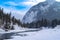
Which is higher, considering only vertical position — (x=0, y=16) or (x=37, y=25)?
(x=0, y=16)

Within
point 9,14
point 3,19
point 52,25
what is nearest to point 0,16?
point 3,19

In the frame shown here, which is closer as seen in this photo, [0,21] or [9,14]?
[0,21]

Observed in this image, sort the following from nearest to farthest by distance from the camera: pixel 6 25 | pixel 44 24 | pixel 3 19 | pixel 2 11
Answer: pixel 6 25 < pixel 3 19 < pixel 2 11 < pixel 44 24

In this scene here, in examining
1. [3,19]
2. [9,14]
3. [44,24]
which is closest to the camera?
[3,19]

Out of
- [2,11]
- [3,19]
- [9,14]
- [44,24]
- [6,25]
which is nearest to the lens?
[6,25]

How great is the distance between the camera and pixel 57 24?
172 m

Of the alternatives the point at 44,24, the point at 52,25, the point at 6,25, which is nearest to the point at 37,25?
the point at 44,24

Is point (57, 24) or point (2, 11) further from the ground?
point (2, 11)

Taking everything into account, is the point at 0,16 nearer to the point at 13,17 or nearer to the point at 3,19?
the point at 3,19

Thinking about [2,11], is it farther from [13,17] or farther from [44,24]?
[44,24]

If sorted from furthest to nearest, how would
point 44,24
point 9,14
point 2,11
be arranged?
point 44,24
point 9,14
point 2,11

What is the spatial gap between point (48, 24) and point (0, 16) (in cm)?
5547

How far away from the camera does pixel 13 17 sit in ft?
584

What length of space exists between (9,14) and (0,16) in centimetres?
2231
